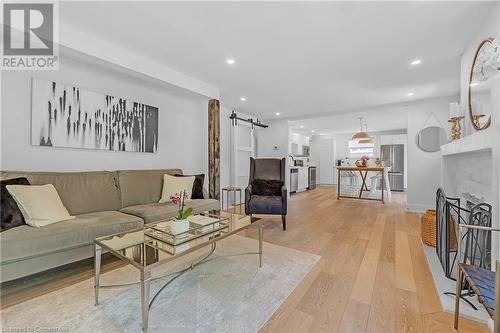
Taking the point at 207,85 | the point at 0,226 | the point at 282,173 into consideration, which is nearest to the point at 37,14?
the point at 0,226

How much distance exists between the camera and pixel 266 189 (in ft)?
12.2

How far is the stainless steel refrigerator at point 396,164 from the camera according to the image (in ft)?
24.0

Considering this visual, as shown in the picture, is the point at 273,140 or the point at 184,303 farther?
the point at 273,140

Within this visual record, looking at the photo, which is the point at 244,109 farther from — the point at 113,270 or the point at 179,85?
the point at 113,270

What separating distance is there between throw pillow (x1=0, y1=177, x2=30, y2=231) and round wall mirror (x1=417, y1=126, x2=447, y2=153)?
5936 millimetres

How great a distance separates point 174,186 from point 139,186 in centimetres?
45

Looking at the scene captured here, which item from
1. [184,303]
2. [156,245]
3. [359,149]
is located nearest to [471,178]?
[184,303]

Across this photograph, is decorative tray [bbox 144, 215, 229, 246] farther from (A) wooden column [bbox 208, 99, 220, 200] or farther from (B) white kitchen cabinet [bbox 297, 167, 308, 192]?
(B) white kitchen cabinet [bbox 297, 167, 308, 192]

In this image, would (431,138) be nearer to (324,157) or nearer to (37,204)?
(324,157)

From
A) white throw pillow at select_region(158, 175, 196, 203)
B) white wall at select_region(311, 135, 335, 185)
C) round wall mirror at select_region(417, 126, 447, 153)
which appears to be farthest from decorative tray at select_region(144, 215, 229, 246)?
white wall at select_region(311, 135, 335, 185)

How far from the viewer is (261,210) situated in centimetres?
324

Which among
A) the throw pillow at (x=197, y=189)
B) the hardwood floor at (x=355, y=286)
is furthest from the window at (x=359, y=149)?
the throw pillow at (x=197, y=189)

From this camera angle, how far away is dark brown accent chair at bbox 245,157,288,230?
Result: 3.21m

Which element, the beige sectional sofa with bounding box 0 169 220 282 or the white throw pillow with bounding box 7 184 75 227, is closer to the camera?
the beige sectional sofa with bounding box 0 169 220 282
